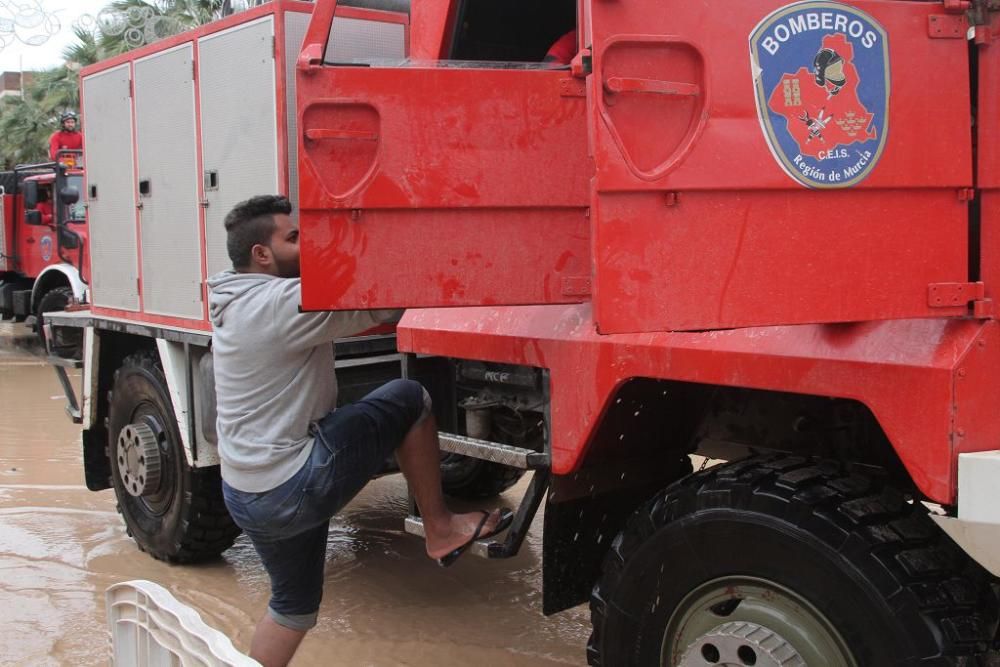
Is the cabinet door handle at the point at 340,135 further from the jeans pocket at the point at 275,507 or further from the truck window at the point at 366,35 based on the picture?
the truck window at the point at 366,35

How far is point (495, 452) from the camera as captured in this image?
10.6ft

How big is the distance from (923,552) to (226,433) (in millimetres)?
1973

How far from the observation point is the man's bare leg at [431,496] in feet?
10.8

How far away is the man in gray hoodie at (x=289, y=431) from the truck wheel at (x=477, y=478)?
6.86 ft

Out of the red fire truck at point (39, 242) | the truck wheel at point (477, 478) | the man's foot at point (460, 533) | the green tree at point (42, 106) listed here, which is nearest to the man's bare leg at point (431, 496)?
the man's foot at point (460, 533)

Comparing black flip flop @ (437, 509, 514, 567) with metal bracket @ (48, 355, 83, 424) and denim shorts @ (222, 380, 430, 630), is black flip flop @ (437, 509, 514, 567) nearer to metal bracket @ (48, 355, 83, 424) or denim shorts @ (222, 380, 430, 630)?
denim shorts @ (222, 380, 430, 630)

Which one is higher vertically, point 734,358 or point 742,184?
point 742,184

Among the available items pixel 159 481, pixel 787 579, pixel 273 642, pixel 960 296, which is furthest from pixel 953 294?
pixel 159 481

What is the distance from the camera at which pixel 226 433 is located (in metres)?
3.19

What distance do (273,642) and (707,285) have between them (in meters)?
1.89

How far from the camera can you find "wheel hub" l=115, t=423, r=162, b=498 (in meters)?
5.32

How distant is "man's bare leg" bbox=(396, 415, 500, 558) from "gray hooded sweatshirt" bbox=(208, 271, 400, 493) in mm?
321

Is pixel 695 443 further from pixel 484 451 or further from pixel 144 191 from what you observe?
pixel 144 191

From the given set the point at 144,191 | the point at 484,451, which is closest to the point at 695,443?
the point at 484,451
